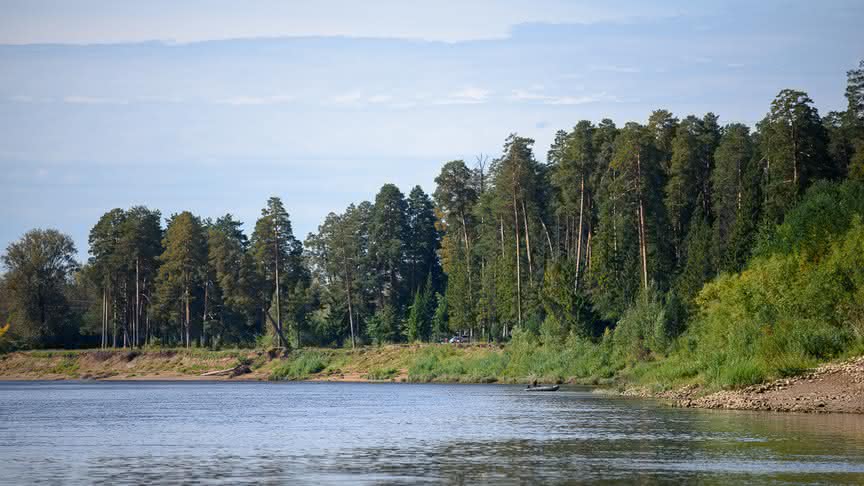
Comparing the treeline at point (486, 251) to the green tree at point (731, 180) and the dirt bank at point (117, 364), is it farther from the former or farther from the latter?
the dirt bank at point (117, 364)

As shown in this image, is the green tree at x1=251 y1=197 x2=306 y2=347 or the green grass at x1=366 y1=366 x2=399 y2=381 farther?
the green tree at x1=251 y1=197 x2=306 y2=347

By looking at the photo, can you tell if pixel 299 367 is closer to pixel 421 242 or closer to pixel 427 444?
pixel 421 242

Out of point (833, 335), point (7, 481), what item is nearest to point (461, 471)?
point (7, 481)

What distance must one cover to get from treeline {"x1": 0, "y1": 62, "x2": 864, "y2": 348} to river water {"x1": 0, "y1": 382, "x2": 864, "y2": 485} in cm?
2821

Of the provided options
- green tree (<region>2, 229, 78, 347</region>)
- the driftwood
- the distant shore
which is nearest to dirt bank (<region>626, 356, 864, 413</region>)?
the distant shore

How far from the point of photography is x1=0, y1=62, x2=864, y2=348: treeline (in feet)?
300

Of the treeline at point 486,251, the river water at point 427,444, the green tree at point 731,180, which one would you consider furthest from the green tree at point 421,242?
the river water at point 427,444

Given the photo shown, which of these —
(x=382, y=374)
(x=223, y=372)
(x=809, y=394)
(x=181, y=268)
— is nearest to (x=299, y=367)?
(x=223, y=372)

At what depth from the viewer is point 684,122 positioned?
116 m

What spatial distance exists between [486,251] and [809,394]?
244 ft

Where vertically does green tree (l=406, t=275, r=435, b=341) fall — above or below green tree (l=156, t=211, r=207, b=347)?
below

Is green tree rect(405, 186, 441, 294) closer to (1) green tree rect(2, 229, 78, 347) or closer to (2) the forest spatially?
(2) the forest

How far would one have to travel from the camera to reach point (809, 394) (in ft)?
172

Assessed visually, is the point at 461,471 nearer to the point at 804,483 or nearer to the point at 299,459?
the point at 299,459
